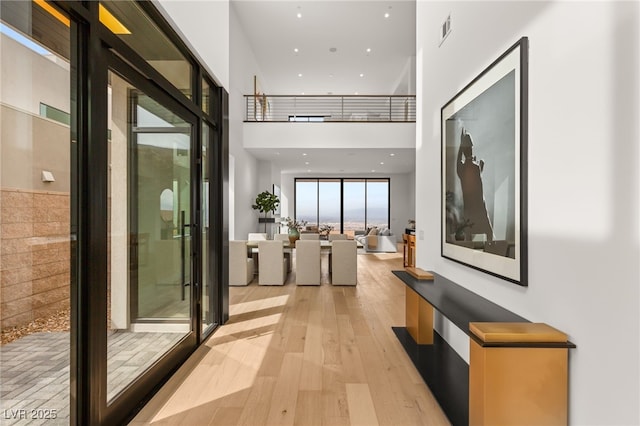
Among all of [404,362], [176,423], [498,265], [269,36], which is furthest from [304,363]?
[269,36]

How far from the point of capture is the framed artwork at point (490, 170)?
6.25 ft

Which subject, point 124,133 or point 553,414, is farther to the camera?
point 124,133

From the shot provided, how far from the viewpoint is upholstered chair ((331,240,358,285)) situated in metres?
5.83

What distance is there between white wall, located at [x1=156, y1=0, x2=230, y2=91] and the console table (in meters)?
2.75

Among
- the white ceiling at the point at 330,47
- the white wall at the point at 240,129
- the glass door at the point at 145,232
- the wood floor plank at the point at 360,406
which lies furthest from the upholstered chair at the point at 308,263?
the white ceiling at the point at 330,47

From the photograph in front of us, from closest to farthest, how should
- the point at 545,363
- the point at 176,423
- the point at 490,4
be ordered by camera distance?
the point at 545,363 < the point at 176,423 < the point at 490,4

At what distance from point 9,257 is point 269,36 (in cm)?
826

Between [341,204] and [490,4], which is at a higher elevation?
[490,4]

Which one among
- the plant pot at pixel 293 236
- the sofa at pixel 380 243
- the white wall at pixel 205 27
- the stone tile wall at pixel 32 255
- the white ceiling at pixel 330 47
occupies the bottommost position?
the sofa at pixel 380 243

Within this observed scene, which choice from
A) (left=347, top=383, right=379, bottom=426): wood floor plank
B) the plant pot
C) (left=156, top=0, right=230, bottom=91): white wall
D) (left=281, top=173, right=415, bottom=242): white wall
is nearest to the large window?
(left=281, top=173, right=415, bottom=242): white wall

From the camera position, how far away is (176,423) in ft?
6.54

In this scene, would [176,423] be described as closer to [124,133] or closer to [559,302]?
[124,133]

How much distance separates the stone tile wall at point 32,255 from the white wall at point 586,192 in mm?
2375

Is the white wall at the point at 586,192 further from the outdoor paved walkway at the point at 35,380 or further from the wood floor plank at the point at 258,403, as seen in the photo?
the outdoor paved walkway at the point at 35,380
